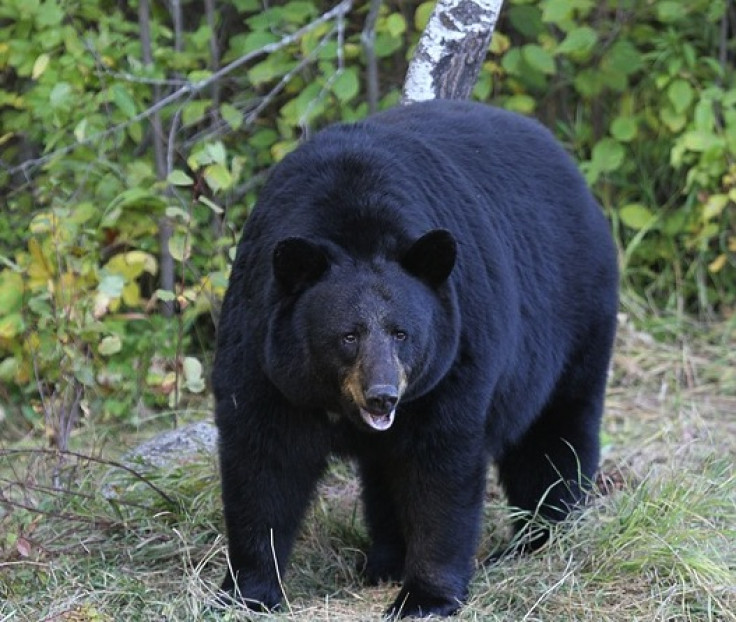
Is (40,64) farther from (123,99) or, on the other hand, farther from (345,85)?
(345,85)

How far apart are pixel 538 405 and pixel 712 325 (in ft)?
12.0

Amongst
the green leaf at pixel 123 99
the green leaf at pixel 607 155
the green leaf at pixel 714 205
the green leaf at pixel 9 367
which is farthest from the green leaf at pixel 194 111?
the green leaf at pixel 714 205

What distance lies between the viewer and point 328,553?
531 cm

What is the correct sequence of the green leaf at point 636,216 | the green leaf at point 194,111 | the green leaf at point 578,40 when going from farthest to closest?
the green leaf at point 636,216 → the green leaf at point 578,40 → the green leaf at point 194,111

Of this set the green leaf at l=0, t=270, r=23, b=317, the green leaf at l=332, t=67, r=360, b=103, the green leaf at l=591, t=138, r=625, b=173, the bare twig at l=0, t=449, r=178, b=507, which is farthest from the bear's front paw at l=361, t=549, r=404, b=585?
the green leaf at l=591, t=138, r=625, b=173

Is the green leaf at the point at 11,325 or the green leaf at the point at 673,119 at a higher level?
the green leaf at the point at 673,119

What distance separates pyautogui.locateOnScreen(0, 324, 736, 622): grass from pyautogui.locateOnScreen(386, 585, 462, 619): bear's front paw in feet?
0.18

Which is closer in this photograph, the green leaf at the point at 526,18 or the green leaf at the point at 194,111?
the green leaf at the point at 194,111

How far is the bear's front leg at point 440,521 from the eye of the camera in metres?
4.57

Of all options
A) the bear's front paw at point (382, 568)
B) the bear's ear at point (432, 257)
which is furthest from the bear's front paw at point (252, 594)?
the bear's ear at point (432, 257)

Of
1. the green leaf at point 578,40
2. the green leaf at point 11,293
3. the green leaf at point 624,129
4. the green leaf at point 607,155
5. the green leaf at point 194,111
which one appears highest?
the green leaf at point 578,40

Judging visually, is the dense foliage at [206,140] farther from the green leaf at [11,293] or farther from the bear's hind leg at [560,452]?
the bear's hind leg at [560,452]

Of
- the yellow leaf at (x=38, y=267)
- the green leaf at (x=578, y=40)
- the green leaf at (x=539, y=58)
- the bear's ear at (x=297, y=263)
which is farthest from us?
the green leaf at (x=539, y=58)

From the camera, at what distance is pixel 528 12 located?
8430mm
